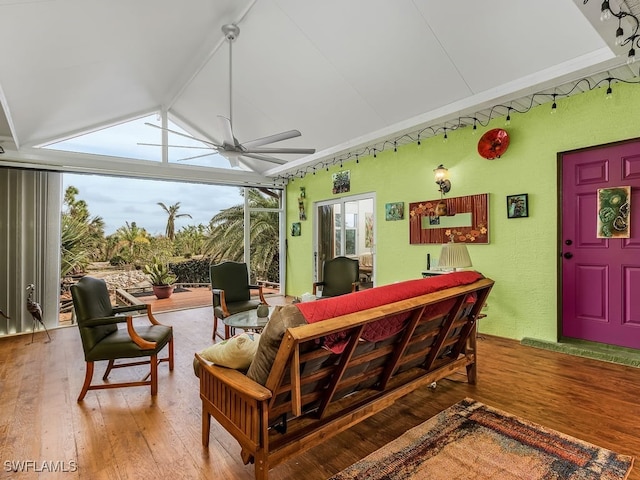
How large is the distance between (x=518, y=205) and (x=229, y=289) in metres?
3.63

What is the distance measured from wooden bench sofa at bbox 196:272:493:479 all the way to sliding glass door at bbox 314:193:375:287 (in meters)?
3.14

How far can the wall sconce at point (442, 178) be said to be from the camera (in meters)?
4.36

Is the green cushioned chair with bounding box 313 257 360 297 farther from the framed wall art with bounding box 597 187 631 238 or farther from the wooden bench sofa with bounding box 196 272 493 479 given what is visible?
the framed wall art with bounding box 597 187 631 238

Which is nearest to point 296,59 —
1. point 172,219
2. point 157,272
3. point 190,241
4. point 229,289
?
point 229,289

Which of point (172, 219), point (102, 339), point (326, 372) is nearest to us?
point (326, 372)

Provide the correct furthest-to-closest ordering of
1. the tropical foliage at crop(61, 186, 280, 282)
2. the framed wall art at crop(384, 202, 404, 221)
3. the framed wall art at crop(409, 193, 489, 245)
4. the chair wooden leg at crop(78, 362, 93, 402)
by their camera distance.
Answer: the tropical foliage at crop(61, 186, 280, 282) → the framed wall art at crop(384, 202, 404, 221) → the framed wall art at crop(409, 193, 489, 245) → the chair wooden leg at crop(78, 362, 93, 402)

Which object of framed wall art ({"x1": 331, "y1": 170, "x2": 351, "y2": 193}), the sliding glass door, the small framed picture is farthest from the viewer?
framed wall art ({"x1": 331, "y1": 170, "x2": 351, "y2": 193})

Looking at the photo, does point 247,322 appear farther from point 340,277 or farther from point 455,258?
point 455,258

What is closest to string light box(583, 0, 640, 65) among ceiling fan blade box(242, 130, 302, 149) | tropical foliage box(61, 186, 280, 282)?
ceiling fan blade box(242, 130, 302, 149)

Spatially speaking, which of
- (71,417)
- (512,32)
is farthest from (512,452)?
(512,32)

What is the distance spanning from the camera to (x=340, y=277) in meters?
4.60

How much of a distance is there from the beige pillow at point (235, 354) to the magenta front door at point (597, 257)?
352cm

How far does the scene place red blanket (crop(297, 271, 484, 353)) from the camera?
56.3 inches

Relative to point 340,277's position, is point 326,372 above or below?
Answer: below
